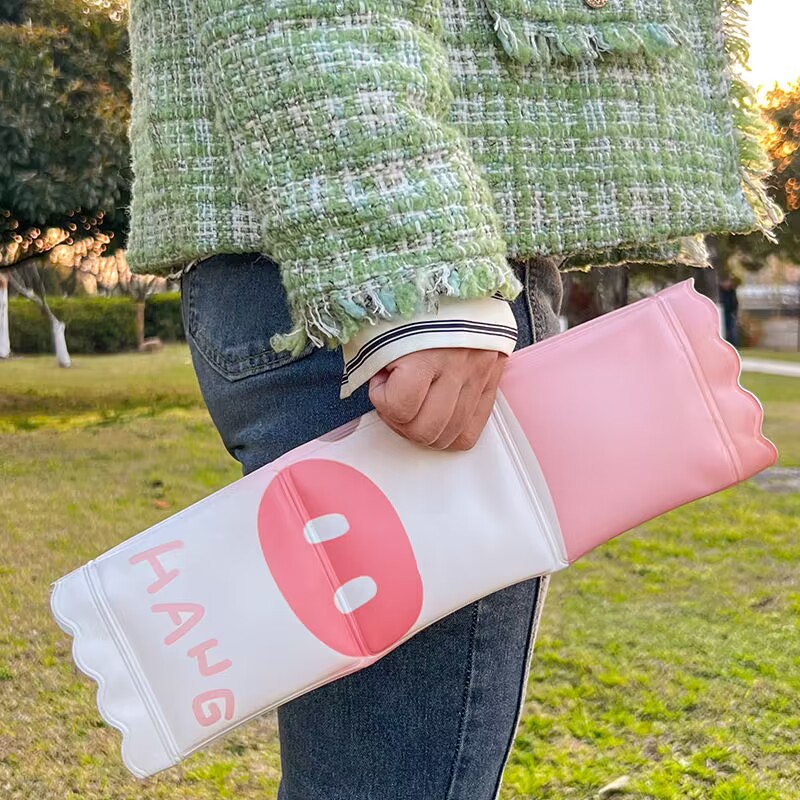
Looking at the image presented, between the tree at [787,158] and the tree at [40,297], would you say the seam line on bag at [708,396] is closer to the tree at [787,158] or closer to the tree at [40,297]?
the tree at [787,158]

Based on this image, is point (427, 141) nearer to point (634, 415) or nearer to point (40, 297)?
point (634, 415)

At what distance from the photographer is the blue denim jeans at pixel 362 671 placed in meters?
0.66

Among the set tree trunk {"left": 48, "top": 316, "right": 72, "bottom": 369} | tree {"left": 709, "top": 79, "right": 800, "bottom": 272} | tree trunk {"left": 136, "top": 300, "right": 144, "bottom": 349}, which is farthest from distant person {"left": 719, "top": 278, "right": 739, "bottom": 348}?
tree trunk {"left": 48, "top": 316, "right": 72, "bottom": 369}

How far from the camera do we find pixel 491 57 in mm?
658

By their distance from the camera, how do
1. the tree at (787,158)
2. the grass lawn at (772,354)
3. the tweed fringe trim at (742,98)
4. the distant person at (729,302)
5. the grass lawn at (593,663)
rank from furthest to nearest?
Result: 1. the grass lawn at (772,354)
2. the distant person at (729,302)
3. the tree at (787,158)
4. the grass lawn at (593,663)
5. the tweed fringe trim at (742,98)

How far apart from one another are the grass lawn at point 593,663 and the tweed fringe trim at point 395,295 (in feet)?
5.01

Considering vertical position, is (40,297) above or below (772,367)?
above

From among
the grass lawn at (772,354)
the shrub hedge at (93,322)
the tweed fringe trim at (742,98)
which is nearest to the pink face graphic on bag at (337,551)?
the tweed fringe trim at (742,98)

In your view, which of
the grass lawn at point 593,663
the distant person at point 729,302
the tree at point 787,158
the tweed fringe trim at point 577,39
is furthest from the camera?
the distant person at point 729,302

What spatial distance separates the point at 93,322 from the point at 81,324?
128mm

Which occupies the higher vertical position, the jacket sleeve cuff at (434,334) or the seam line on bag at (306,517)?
the jacket sleeve cuff at (434,334)

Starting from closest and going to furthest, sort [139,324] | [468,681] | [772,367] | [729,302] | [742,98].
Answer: [468,681]
[742,98]
[139,324]
[729,302]
[772,367]

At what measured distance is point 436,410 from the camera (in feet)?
1.87

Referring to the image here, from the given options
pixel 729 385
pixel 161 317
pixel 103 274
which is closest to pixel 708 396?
pixel 729 385
